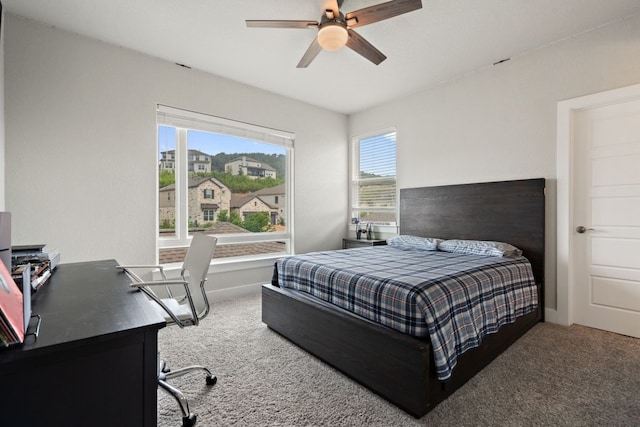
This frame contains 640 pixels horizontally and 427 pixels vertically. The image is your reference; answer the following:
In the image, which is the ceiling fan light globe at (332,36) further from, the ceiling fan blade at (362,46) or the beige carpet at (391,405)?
the beige carpet at (391,405)

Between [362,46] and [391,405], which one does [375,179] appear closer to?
[362,46]

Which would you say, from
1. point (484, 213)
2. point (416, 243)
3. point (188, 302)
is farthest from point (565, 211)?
point (188, 302)

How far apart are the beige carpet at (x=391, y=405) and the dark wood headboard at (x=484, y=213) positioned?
3.00ft

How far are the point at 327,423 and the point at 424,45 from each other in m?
3.16

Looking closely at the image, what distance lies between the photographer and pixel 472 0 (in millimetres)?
2275

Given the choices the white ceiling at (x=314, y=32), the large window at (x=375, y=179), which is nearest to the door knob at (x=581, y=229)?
the white ceiling at (x=314, y=32)

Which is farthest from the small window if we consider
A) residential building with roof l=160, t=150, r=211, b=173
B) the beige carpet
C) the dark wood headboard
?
the dark wood headboard

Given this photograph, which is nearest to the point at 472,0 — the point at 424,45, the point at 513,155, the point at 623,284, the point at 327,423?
the point at 424,45

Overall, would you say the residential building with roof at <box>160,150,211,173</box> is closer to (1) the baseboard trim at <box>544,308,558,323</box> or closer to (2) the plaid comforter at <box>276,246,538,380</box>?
(2) the plaid comforter at <box>276,246,538,380</box>

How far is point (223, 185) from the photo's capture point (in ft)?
12.4

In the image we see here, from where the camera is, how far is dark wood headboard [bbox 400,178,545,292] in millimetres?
2957

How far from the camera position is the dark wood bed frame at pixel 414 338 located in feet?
5.33

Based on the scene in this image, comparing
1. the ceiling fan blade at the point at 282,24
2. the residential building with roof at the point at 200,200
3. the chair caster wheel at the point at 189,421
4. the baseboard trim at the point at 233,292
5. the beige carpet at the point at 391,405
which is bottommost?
the beige carpet at the point at 391,405

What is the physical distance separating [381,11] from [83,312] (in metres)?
2.31
